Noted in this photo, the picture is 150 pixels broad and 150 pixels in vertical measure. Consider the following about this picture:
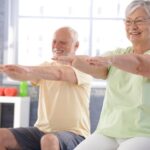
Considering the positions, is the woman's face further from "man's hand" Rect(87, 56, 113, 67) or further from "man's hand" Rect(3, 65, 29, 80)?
"man's hand" Rect(3, 65, 29, 80)

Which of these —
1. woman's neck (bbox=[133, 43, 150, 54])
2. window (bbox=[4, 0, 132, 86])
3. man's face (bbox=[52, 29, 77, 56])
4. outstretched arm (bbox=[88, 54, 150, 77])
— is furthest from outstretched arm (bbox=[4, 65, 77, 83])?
window (bbox=[4, 0, 132, 86])

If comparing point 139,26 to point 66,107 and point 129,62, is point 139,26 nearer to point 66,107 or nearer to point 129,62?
point 129,62

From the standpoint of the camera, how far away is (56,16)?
3.63 metres

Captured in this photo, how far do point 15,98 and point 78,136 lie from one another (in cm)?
141

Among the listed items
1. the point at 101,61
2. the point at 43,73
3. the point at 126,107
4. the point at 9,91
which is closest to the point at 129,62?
the point at 101,61

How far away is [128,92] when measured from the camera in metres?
1.47

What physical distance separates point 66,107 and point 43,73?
237mm

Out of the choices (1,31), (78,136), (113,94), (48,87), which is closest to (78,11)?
(1,31)

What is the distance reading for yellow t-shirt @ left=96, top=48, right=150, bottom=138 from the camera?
140 centimetres

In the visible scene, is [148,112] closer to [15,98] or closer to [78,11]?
[15,98]

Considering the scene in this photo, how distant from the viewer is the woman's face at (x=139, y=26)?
1.48m

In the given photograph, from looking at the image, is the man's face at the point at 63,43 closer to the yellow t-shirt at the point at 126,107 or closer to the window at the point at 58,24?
the yellow t-shirt at the point at 126,107

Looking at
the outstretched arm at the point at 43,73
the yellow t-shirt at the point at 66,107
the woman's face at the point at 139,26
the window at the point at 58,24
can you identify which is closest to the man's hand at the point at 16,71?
the outstretched arm at the point at 43,73

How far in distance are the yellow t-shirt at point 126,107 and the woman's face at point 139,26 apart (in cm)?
7
